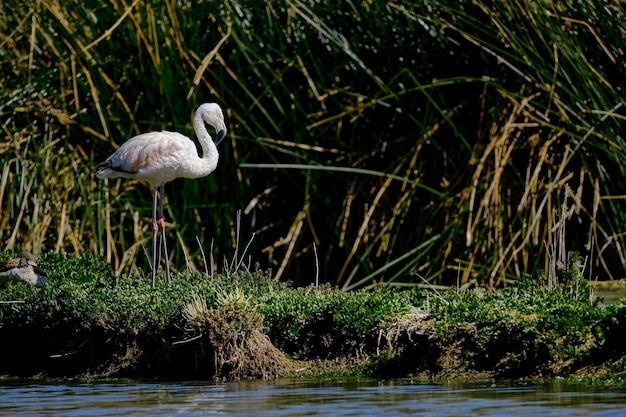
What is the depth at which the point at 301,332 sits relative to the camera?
7.77 m

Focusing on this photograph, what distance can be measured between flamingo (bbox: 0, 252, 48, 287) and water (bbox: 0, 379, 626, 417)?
162 centimetres

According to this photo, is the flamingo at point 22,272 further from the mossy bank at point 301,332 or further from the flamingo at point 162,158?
the flamingo at point 162,158

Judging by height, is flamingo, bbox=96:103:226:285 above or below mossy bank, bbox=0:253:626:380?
above

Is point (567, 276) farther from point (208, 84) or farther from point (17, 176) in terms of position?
point (17, 176)

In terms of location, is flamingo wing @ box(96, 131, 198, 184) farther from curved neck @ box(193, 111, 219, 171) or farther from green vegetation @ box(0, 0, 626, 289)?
green vegetation @ box(0, 0, 626, 289)

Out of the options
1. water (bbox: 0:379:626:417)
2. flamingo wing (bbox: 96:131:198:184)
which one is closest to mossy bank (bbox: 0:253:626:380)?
water (bbox: 0:379:626:417)

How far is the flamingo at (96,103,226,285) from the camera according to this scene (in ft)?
32.2

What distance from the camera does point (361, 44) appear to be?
Answer: 11125 mm

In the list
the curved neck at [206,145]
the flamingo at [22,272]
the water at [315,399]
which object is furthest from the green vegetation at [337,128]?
the water at [315,399]

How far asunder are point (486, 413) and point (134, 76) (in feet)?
21.8

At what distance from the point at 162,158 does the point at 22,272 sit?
1498 millimetres

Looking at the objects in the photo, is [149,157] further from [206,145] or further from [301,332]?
A: [301,332]

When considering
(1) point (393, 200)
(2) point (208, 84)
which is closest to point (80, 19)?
(2) point (208, 84)

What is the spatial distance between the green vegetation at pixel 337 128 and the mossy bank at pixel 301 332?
246cm
